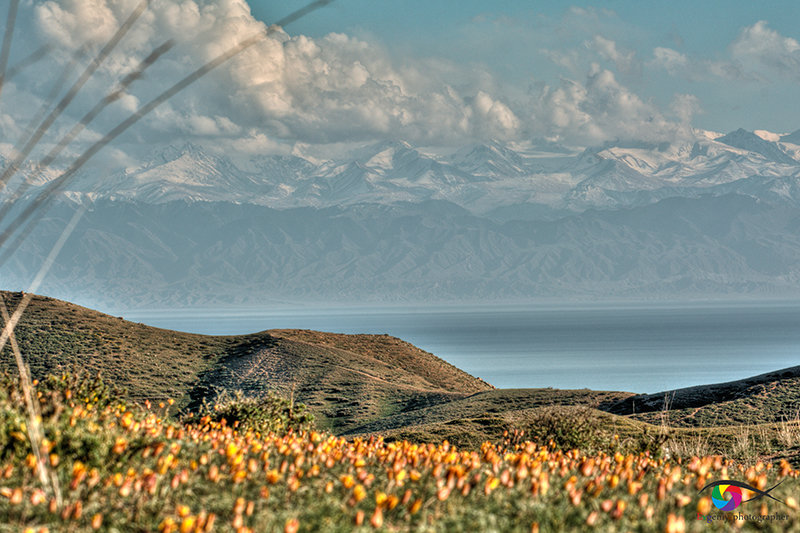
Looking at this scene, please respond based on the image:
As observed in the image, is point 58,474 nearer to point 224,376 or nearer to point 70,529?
point 70,529

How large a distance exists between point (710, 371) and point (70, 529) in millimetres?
142927

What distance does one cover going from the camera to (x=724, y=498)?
6.52 metres

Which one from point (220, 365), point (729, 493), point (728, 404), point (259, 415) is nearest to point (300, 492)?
point (729, 493)

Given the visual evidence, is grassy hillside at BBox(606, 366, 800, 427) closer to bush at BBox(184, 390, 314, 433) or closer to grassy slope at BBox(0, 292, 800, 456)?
grassy slope at BBox(0, 292, 800, 456)

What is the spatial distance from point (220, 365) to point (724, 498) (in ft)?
152

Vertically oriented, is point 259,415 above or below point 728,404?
below

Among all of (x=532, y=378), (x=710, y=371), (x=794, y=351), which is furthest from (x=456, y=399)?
(x=794, y=351)

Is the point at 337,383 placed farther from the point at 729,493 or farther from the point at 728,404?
the point at 729,493

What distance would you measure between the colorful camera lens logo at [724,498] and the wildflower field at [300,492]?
0.12 m

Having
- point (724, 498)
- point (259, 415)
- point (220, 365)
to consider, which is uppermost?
point (220, 365)

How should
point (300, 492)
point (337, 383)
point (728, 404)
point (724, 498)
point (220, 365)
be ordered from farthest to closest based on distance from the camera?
point (220, 365)
point (337, 383)
point (728, 404)
point (724, 498)
point (300, 492)

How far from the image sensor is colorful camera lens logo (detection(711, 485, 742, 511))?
21.0 ft

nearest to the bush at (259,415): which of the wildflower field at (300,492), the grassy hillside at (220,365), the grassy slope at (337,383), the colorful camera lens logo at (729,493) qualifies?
the wildflower field at (300,492)

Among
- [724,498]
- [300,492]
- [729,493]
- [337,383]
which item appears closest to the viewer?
[300,492]
